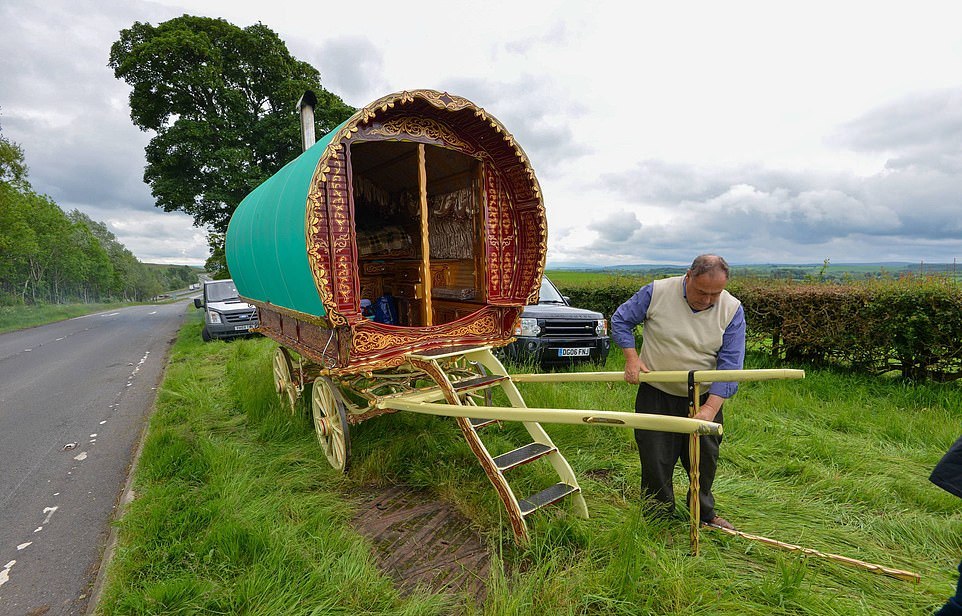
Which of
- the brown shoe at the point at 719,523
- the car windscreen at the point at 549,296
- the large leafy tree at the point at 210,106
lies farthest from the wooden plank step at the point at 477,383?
the large leafy tree at the point at 210,106

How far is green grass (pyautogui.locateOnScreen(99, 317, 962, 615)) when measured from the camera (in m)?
2.27

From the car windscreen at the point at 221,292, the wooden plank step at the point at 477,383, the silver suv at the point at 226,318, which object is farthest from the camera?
the car windscreen at the point at 221,292

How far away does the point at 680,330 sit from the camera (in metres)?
2.67

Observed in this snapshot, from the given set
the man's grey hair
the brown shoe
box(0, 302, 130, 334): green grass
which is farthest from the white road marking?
box(0, 302, 130, 334): green grass

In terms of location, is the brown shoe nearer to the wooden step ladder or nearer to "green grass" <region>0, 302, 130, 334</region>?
the wooden step ladder

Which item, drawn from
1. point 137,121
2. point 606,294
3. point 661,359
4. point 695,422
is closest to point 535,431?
point 661,359

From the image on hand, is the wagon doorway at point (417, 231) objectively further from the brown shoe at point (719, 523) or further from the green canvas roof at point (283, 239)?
the brown shoe at point (719, 523)

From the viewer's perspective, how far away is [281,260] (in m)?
3.75

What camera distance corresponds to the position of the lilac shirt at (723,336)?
2561 millimetres

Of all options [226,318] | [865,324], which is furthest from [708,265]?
[226,318]

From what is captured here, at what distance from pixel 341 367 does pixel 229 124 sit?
16165 mm

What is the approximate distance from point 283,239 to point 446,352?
1.68 meters

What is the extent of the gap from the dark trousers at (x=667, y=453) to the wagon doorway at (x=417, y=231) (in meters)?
2.14

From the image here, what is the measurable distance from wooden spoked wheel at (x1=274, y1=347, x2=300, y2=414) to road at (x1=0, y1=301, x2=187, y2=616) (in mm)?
1612
